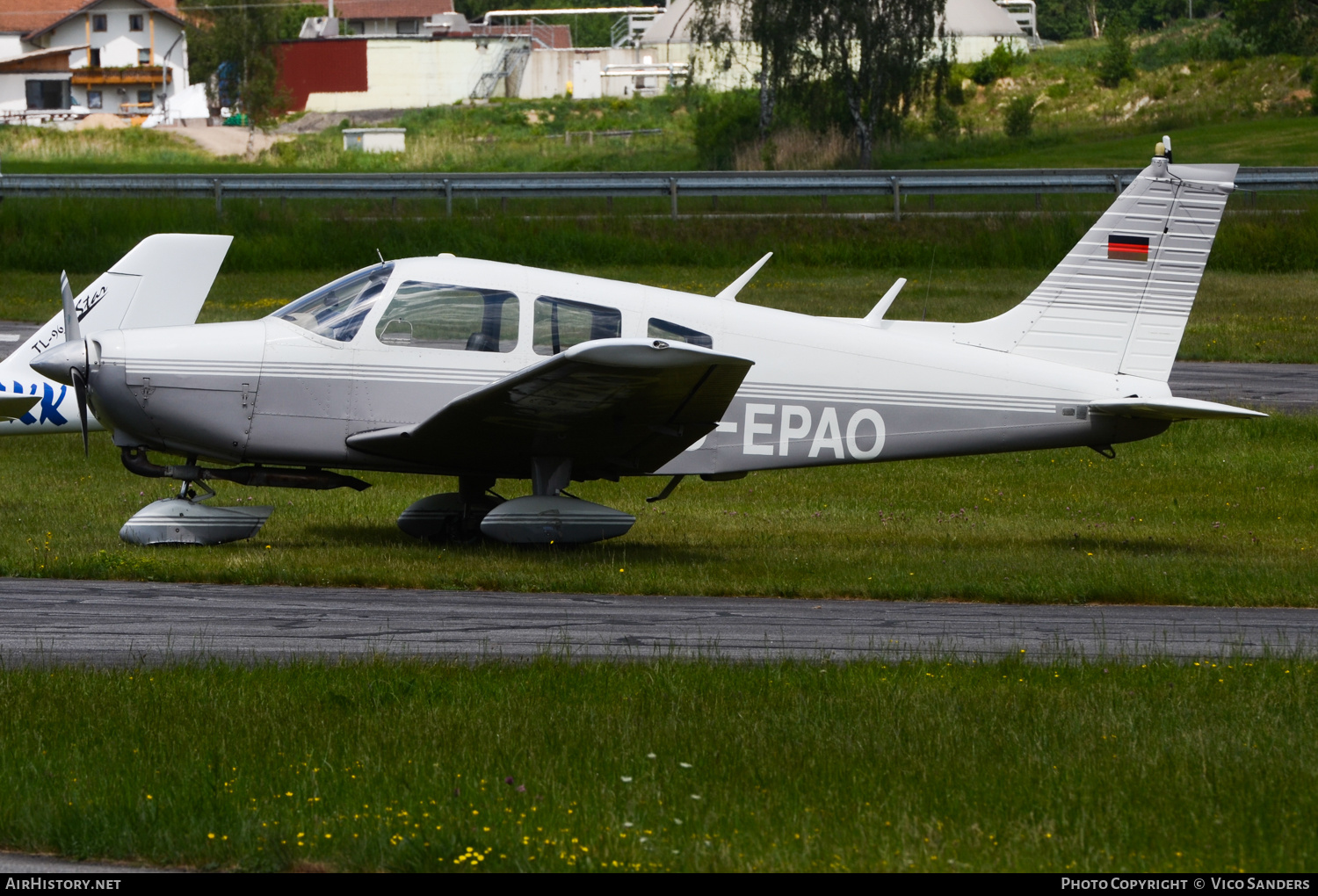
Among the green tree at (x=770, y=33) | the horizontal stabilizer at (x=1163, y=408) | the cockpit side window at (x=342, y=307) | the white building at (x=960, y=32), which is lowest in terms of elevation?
the horizontal stabilizer at (x=1163, y=408)

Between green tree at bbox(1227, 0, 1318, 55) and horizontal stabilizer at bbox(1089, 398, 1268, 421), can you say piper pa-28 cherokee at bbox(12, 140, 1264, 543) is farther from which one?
green tree at bbox(1227, 0, 1318, 55)

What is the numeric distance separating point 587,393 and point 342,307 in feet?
7.46

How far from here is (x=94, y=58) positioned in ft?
324

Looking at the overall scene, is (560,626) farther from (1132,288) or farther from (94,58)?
(94,58)

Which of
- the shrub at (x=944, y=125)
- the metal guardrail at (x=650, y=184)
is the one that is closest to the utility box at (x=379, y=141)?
the shrub at (x=944, y=125)

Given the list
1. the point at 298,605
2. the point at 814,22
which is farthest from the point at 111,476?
the point at 814,22

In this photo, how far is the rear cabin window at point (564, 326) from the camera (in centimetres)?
1084

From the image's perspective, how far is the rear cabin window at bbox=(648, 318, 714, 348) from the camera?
1094 cm

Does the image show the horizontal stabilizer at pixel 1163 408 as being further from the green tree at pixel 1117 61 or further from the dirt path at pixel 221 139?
the dirt path at pixel 221 139

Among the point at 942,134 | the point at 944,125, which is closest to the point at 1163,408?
the point at 942,134

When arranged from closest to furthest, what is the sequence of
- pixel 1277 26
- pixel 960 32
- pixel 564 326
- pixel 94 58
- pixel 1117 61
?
1. pixel 564 326
2. pixel 1277 26
3. pixel 1117 61
4. pixel 960 32
5. pixel 94 58

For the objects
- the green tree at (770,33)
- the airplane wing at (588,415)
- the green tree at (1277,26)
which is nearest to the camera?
the airplane wing at (588,415)

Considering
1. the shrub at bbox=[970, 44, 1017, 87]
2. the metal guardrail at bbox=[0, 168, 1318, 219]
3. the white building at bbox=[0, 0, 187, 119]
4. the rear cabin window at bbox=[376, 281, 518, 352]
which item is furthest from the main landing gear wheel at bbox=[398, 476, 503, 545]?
the white building at bbox=[0, 0, 187, 119]

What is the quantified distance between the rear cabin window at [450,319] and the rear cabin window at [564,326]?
208 mm
